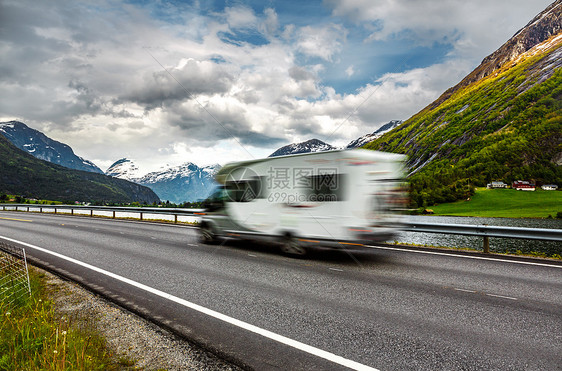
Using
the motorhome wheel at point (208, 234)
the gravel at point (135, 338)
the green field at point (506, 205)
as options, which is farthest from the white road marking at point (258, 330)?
the green field at point (506, 205)

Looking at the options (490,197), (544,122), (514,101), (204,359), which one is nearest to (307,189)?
(204,359)

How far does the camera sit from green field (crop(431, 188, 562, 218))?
85125 mm

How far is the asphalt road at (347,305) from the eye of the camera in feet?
11.3

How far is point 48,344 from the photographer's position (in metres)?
3.30

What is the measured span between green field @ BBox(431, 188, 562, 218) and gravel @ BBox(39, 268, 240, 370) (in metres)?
90.8

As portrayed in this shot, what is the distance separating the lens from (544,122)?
15200 centimetres

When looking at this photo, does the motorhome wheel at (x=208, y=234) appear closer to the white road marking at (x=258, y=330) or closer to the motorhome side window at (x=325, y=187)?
the motorhome side window at (x=325, y=187)

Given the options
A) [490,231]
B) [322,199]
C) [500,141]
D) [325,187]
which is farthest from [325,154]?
[500,141]

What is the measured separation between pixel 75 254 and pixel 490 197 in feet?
392

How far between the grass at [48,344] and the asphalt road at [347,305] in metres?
0.91

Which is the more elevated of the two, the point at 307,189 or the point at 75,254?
the point at 307,189

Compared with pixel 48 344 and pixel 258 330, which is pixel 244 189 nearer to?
pixel 258 330

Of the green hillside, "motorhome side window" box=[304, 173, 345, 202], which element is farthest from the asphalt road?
the green hillside

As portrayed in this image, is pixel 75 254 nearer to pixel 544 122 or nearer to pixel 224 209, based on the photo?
pixel 224 209
